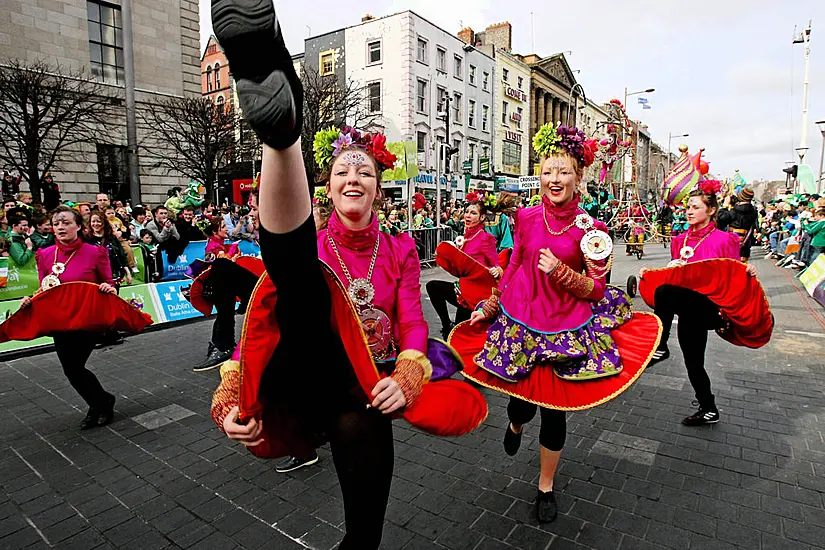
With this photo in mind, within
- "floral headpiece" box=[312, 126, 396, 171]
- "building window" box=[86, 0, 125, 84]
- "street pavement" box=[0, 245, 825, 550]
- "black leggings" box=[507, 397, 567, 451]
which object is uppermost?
"building window" box=[86, 0, 125, 84]

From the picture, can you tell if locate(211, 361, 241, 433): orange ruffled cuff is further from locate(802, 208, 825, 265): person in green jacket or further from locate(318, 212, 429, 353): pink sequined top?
locate(802, 208, 825, 265): person in green jacket

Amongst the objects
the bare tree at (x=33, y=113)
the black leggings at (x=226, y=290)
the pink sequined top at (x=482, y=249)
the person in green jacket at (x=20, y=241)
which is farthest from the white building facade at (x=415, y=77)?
the black leggings at (x=226, y=290)

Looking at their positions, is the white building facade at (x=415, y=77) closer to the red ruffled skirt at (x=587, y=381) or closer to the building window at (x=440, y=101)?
the building window at (x=440, y=101)

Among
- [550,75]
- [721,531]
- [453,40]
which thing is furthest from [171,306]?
[550,75]

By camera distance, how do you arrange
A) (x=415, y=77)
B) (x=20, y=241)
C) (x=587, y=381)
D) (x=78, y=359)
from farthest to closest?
(x=415, y=77) → (x=20, y=241) → (x=78, y=359) → (x=587, y=381)

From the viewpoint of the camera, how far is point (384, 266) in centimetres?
220

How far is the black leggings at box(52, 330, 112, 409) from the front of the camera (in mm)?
4406

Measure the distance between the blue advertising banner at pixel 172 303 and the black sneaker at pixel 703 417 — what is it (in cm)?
784

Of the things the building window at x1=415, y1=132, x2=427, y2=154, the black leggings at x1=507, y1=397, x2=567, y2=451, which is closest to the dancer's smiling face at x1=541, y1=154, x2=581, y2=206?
the black leggings at x1=507, y1=397, x2=567, y2=451

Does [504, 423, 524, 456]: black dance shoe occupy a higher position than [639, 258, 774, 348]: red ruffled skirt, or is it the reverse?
[639, 258, 774, 348]: red ruffled skirt

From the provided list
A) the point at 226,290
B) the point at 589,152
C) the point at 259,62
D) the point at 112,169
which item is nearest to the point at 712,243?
the point at 589,152

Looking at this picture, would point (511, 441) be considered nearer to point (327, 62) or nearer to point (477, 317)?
point (477, 317)

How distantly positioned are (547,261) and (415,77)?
104ft

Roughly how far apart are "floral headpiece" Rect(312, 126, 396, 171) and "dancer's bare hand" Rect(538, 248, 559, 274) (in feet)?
3.81
